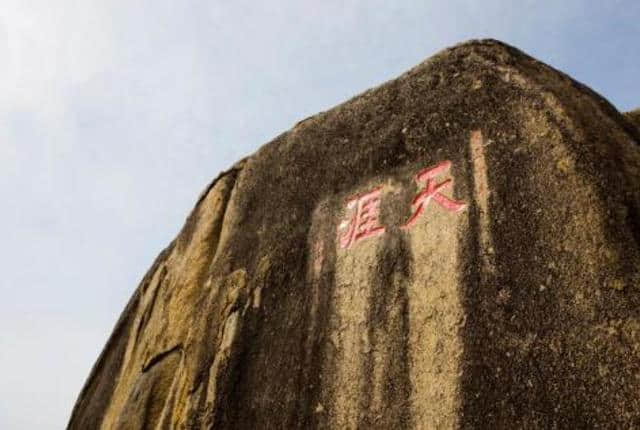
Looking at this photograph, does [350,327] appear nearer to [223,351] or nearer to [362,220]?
[362,220]

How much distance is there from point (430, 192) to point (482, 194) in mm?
322

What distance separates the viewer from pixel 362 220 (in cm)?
344

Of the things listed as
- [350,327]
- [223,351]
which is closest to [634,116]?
[350,327]

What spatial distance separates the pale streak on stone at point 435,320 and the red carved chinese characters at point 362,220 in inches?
11.4

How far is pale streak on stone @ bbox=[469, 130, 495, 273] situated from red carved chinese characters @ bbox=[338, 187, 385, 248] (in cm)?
59

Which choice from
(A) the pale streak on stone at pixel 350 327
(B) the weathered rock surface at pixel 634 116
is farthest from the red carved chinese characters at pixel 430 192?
(B) the weathered rock surface at pixel 634 116

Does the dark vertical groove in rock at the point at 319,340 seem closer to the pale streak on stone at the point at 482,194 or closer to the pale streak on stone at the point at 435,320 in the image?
the pale streak on stone at the point at 435,320

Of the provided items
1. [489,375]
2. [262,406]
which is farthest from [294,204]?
[489,375]

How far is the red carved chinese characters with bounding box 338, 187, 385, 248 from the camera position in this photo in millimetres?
3371

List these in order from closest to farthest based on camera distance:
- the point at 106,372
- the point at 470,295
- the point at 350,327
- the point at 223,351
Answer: the point at 470,295
the point at 350,327
the point at 223,351
the point at 106,372

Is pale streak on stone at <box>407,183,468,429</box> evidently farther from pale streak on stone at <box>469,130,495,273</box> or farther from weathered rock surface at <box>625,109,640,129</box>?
weathered rock surface at <box>625,109,640,129</box>

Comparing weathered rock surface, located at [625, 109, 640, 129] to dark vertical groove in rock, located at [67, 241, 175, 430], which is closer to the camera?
weathered rock surface, located at [625, 109, 640, 129]

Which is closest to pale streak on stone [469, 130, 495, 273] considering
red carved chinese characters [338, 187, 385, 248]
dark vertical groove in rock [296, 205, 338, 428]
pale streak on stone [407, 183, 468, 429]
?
pale streak on stone [407, 183, 468, 429]

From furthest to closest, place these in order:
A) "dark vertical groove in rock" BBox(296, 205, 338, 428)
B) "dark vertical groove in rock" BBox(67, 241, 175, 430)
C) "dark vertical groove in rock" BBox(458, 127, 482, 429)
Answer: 1. "dark vertical groove in rock" BBox(67, 241, 175, 430)
2. "dark vertical groove in rock" BBox(296, 205, 338, 428)
3. "dark vertical groove in rock" BBox(458, 127, 482, 429)
